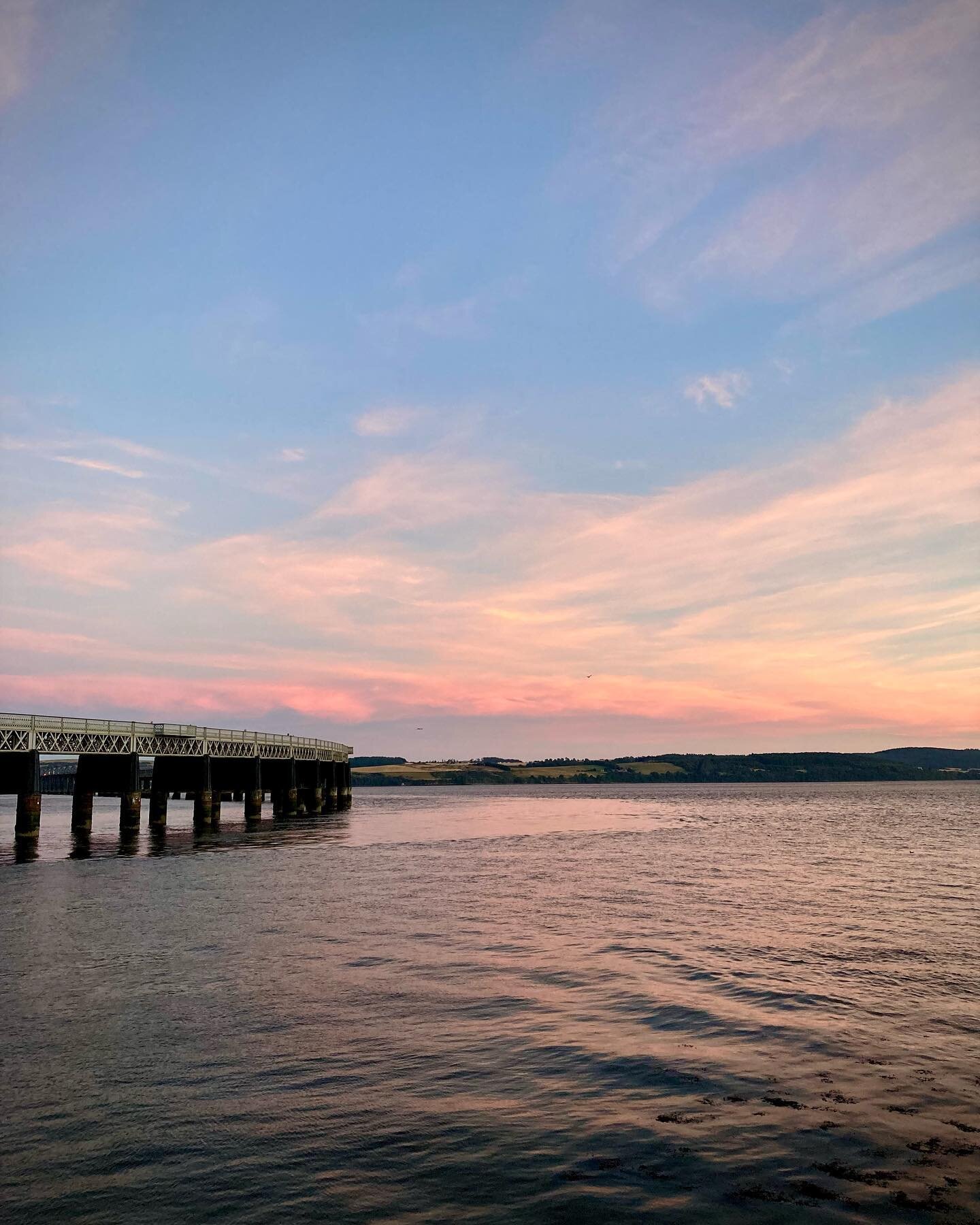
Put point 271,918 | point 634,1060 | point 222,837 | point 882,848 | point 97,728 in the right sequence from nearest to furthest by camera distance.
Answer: point 634,1060, point 271,918, point 882,848, point 97,728, point 222,837

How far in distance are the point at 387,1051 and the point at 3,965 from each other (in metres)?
13.1

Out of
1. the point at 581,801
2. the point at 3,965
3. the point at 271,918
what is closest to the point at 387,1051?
the point at 3,965

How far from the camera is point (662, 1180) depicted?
10.0 meters

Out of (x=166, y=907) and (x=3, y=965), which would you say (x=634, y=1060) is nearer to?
(x=3, y=965)

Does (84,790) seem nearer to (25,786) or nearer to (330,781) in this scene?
(25,786)

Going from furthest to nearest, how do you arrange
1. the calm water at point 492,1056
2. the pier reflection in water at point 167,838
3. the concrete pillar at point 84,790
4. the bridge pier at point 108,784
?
1. the bridge pier at point 108,784
2. the concrete pillar at point 84,790
3. the pier reflection in water at point 167,838
4. the calm water at point 492,1056

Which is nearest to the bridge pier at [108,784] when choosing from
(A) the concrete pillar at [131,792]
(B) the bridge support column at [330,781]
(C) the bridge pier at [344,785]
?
(A) the concrete pillar at [131,792]

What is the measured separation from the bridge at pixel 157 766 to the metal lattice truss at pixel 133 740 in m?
0.06

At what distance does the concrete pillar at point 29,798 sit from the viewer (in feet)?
187

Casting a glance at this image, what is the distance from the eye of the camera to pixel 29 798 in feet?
192

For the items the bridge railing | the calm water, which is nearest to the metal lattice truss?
the bridge railing

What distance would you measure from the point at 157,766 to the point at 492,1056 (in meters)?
71.0

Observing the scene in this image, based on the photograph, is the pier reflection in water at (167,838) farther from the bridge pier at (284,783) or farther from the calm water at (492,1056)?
the calm water at (492,1056)

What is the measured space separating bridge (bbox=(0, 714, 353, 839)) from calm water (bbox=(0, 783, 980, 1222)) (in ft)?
86.6
